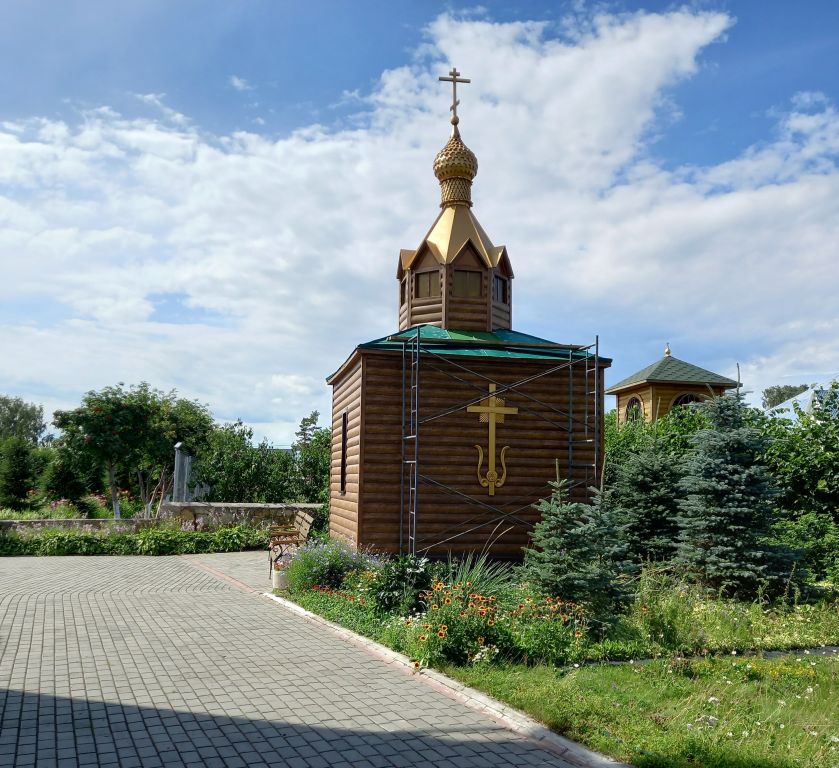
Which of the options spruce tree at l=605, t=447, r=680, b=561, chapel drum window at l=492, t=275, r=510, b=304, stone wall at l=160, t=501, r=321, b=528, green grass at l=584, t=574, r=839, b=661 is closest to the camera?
green grass at l=584, t=574, r=839, b=661

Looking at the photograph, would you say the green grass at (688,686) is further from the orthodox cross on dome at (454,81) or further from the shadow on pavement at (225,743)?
the orthodox cross on dome at (454,81)

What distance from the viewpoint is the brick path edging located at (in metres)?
5.07

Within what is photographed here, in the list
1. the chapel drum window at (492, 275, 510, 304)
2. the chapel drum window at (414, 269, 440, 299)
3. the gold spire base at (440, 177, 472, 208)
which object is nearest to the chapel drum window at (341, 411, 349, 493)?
the chapel drum window at (414, 269, 440, 299)

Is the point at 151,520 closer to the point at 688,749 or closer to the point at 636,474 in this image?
the point at 636,474

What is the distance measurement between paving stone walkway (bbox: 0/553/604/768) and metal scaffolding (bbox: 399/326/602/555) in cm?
368

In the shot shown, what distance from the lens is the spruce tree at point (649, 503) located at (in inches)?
505

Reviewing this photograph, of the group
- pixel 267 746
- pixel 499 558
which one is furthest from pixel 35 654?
pixel 499 558

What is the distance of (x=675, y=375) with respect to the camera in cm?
3142

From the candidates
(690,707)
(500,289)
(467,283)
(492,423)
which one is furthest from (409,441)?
(690,707)

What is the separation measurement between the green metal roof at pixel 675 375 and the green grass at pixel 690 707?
24224mm

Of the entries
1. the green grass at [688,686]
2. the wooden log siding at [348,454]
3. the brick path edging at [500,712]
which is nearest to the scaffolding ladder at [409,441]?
the wooden log siding at [348,454]

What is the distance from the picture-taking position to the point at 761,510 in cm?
1091

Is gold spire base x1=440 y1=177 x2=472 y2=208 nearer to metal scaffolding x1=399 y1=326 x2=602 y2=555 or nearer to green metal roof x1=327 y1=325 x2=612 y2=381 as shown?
green metal roof x1=327 y1=325 x2=612 y2=381

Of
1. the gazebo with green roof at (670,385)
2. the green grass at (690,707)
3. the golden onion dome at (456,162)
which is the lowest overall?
the green grass at (690,707)
